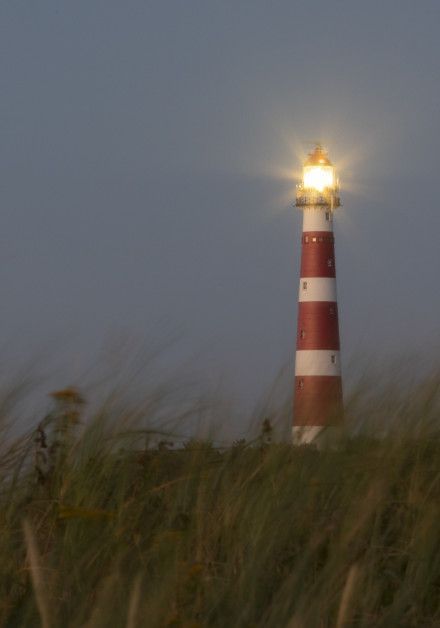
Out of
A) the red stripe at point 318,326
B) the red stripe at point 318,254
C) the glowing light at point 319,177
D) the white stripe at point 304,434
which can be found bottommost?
the white stripe at point 304,434

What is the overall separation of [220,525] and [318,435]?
402mm

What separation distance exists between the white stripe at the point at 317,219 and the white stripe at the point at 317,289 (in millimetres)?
1349

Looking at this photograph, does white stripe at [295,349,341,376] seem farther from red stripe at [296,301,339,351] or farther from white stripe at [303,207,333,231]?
white stripe at [303,207,333,231]

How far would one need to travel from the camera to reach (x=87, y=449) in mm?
4516

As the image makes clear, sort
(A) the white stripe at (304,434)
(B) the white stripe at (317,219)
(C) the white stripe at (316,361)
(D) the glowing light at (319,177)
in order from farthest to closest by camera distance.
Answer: (D) the glowing light at (319,177) → (B) the white stripe at (317,219) → (C) the white stripe at (316,361) → (A) the white stripe at (304,434)

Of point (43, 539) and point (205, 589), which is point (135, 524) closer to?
point (43, 539)

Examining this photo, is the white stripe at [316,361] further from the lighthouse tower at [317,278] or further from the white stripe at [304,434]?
the white stripe at [304,434]

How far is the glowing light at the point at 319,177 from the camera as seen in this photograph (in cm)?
3150

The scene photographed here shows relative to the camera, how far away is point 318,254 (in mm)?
29938

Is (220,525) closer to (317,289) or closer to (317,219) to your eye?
(317,289)

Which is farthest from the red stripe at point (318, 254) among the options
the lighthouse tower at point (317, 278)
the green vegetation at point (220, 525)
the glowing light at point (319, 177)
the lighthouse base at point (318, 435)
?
the lighthouse base at point (318, 435)

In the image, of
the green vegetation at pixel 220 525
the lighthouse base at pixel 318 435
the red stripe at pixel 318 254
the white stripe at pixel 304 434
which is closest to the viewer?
the green vegetation at pixel 220 525

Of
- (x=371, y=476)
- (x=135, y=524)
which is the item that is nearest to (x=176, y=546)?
(x=135, y=524)

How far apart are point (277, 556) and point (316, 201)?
89.5 ft
